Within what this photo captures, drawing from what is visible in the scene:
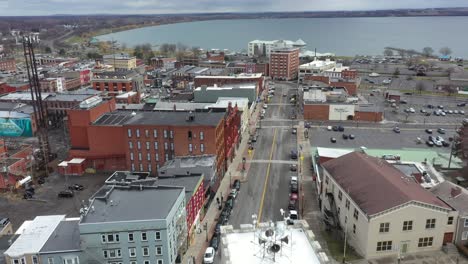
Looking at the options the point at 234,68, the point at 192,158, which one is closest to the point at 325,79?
the point at 234,68

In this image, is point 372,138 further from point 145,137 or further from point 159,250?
point 159,250

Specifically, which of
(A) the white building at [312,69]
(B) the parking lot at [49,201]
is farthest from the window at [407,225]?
(A) the white building at [312,69]

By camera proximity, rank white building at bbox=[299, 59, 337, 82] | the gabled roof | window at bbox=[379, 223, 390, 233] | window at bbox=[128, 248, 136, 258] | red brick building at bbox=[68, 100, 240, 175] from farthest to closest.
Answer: white building at bbox=[299, 59, 337, 82] < red brick building at bbox=[68, 100, 240, 175] < the gabled roof < window at bbox=[379, 223, 390, 233] < window at bbox=[128, 248, 136, 258]

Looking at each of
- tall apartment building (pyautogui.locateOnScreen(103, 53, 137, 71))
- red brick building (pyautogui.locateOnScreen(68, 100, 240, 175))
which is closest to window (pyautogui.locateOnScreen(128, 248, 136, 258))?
red brick building (pyautogui.locateOnScreen(68, 100, 240, 175))

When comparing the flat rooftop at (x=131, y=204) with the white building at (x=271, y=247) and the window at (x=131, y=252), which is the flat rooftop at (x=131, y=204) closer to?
the window at (x=131, y=252)

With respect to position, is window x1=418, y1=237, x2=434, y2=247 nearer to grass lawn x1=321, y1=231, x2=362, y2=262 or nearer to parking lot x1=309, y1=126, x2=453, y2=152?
grass lawn x1=321, y1=231, x2=362, y2=262
